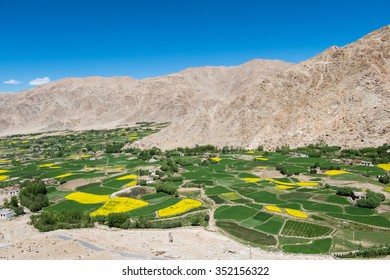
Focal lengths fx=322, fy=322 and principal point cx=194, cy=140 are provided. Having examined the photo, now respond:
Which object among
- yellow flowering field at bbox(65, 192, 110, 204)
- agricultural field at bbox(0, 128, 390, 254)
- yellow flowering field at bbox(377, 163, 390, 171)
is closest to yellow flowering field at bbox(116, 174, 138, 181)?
agricultural field at bbox(0, 128, 390, 254)

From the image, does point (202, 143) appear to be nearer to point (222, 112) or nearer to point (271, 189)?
point (222, 112)

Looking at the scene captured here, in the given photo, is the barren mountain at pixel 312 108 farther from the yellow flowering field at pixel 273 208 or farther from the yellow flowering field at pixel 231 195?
the yellow flowering field at pixel 273 208

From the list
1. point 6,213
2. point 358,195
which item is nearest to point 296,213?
point 358,195

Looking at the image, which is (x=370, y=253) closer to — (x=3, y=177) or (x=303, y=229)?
(x=303, y=229)

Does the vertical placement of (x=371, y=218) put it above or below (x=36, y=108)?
below
